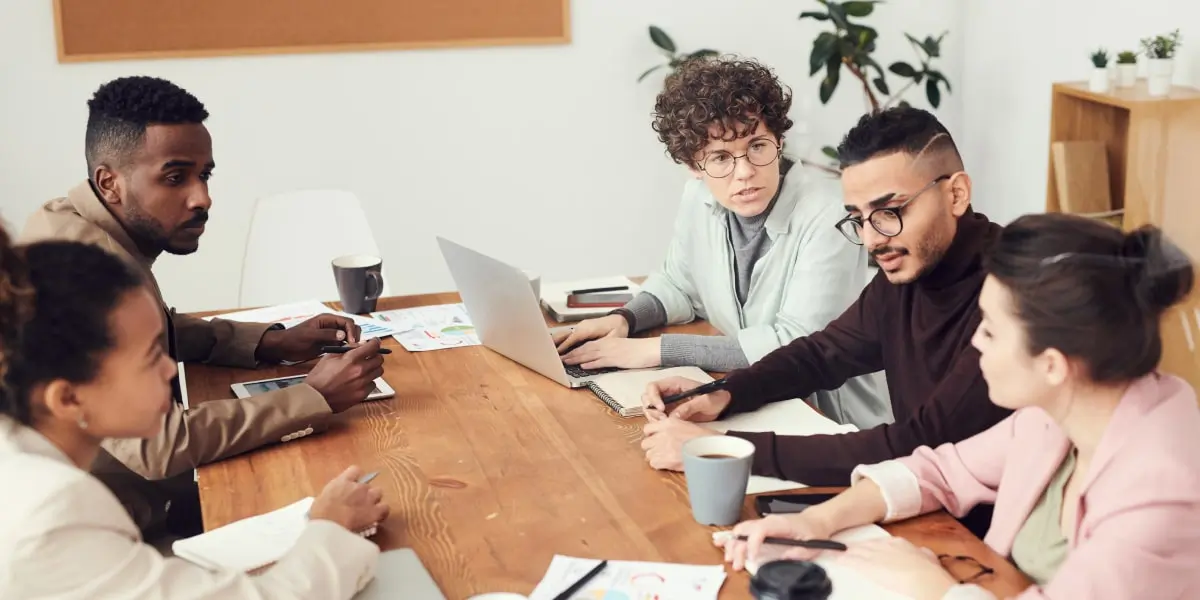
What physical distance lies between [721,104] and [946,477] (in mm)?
967

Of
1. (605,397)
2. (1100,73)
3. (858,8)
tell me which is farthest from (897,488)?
(858,8)

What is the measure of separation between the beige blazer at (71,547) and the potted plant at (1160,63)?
2.73m

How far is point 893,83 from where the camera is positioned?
4.43m

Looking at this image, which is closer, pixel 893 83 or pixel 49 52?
pixel 49 52

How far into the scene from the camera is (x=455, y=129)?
4.09 metres

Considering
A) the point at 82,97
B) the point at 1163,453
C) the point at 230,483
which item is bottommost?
the point at 230,483

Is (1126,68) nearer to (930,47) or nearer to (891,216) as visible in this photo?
(930,47)

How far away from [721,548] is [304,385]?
0.74 m

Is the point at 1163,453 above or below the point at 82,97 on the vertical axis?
below

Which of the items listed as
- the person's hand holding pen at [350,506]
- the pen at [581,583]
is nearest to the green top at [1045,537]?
the pen at [581,583]

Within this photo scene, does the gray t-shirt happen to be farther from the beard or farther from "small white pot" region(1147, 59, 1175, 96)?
"small white pot" region(1147, 59, 1175, 96)

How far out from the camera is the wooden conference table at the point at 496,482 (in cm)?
139

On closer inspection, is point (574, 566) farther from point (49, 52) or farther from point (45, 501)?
point (49, 52)

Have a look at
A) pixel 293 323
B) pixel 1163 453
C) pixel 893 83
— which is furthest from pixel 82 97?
pixel 1163 453
